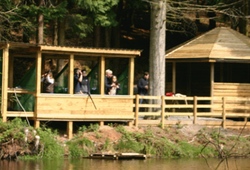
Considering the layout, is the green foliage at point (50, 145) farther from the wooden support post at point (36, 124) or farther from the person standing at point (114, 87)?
the person standing at point (114, 87)

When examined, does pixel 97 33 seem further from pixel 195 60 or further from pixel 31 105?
pixel 31 105

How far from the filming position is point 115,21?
117 feet

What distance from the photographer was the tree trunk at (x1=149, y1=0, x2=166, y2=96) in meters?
27.9

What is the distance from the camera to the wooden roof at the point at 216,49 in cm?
3125

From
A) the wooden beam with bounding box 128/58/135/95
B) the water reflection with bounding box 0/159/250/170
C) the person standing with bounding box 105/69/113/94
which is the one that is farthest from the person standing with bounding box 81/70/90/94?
the water reflection with bounding box 0/159/250/170

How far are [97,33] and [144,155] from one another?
634 inches

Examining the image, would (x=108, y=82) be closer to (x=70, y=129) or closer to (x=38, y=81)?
(x=70, y=129)

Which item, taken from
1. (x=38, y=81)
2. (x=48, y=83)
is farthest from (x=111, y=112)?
(x=38, y=81)

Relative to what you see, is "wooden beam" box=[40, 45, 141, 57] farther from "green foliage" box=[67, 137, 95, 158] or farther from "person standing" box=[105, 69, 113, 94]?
"green foliage" box=[67, 137, 95, 158]

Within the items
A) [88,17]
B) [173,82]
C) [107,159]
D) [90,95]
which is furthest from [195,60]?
[107,159]

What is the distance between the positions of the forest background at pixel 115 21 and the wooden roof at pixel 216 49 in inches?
31.1

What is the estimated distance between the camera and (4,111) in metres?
24.1

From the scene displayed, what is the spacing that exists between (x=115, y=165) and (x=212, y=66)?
35.4 feet

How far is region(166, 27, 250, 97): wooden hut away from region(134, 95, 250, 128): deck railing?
143 centimetres
